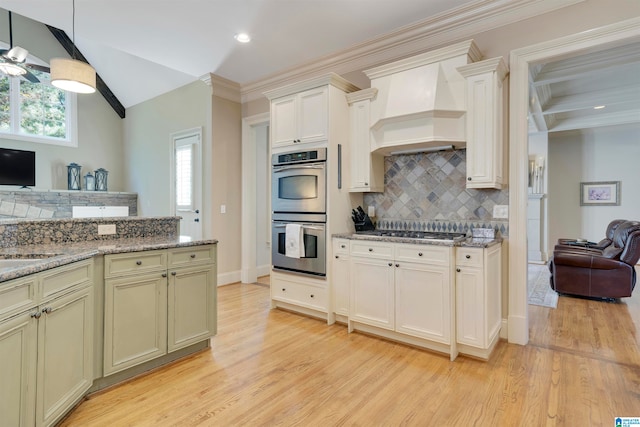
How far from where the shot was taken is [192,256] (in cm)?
254

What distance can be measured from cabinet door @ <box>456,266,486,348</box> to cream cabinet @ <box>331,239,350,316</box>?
1.02 m

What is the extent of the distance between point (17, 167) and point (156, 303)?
5.53 m

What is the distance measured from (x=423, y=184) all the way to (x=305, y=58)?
7.24 ft

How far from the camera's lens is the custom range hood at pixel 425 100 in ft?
9.40

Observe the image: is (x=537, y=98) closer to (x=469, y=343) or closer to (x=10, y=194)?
(x=469, y=343)

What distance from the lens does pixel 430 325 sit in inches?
105

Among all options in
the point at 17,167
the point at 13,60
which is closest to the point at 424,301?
the point at 13,60

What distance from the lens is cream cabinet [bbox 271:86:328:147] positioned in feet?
11.1

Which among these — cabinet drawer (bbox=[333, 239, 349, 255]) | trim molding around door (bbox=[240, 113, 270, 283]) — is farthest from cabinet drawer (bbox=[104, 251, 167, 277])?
trim molding around door (bbox=[240, 113, 270, 283])

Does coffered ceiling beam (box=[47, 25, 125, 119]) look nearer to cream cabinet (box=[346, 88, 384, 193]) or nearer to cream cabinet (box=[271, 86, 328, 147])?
cream cabinet (box=[271, 86, 328, 147])

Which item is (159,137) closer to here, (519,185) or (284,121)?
(284,121)

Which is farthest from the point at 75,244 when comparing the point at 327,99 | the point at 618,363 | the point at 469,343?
the point at 618,363

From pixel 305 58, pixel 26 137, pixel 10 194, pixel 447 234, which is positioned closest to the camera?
pixel 447 234

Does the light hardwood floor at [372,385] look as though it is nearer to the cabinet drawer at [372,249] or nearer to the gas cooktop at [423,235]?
the cabinet drawer at [372,249]
